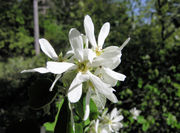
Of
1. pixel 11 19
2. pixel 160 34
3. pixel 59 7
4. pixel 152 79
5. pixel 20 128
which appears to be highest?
pixel 59 7

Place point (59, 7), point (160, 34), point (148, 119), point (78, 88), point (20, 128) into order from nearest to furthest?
point (78, 88)
point (20, 128)
point (148, 119)
point (160, 34)
point (59, 7)

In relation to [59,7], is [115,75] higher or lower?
lower

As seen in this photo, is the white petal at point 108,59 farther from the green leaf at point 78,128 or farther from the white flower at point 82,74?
the green leaf at point 78,128

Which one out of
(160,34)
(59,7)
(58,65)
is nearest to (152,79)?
(160,34)

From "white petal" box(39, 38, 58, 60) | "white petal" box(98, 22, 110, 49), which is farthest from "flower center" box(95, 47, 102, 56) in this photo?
"white petal" box(39, 38, 58, 60)

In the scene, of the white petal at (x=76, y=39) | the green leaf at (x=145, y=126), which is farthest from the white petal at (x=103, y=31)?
the green leaf at (x=145, y=126)

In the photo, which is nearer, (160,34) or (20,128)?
(20,128)

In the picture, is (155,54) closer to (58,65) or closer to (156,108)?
(156,108)

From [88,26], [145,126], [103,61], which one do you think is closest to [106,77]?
[103,61]
